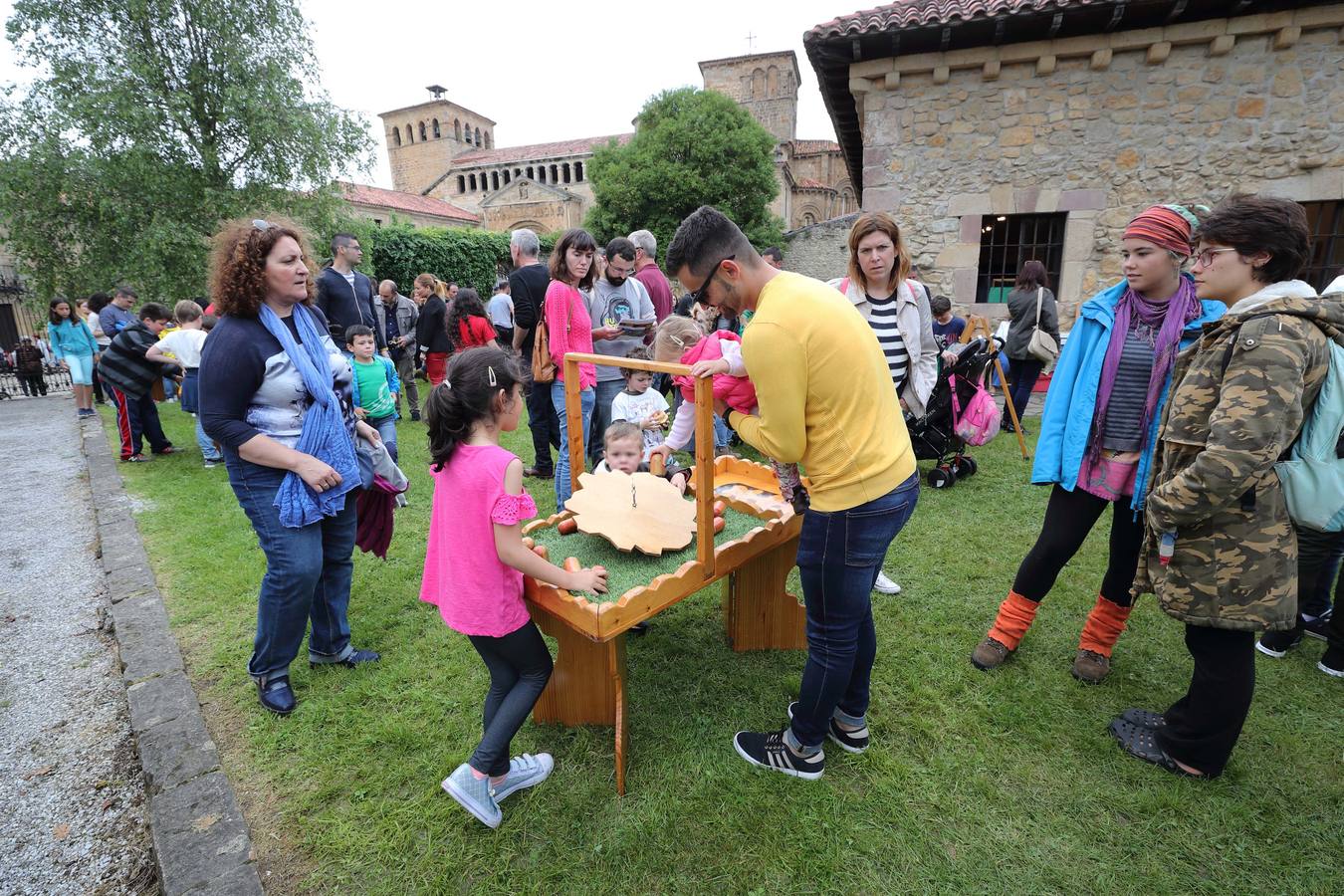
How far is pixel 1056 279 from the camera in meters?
8.81

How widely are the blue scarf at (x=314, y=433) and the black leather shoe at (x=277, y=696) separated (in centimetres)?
87

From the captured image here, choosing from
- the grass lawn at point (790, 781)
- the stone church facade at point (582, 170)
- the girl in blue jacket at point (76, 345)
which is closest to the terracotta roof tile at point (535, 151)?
the stone church facade at point (582, 170)

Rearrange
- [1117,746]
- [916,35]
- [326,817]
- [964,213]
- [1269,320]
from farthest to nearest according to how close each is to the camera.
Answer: [964,213] < [916,35] < [1117,746] < [326,817] < [1269,320]

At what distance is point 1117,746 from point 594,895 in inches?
87.7

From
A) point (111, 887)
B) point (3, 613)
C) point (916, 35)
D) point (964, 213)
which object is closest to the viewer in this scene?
point (111, 887)

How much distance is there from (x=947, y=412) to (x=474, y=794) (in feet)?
16.5

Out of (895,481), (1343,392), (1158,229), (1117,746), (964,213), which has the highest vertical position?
(964,213)

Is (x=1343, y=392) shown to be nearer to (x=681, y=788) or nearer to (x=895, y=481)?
(x=895, y=481)

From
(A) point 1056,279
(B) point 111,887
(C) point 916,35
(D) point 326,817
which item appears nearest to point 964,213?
(A) point 1056,279

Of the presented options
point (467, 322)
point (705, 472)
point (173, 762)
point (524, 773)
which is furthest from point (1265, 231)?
point (467, 322)

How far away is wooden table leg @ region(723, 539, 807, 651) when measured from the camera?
126 inches

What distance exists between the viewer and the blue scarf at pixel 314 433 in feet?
8.61

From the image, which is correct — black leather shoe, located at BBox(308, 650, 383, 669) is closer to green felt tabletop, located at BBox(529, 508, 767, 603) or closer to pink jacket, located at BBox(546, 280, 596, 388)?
green felt tabletop, located at BBox(529, 508, 767, 603)

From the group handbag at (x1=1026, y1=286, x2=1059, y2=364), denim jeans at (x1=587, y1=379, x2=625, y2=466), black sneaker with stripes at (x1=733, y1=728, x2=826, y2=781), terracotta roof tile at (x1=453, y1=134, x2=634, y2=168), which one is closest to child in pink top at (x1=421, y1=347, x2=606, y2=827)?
black sneaker with stripes at (x1=733, y1=728, x2=826, y2=781)
